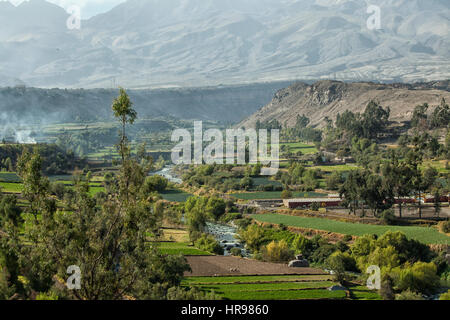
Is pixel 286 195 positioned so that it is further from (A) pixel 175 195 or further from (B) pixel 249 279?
(B) pixel 249 279

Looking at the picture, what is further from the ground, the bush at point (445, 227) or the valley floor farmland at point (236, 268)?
the bush at point (445, 227)

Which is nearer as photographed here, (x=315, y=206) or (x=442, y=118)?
(x=315, y=206)

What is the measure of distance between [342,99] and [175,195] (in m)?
84.0

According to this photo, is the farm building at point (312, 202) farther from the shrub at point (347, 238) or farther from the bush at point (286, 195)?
the shrub at point (347, 238)

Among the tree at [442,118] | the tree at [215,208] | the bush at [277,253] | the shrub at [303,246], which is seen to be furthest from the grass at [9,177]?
the tree at [442,118]

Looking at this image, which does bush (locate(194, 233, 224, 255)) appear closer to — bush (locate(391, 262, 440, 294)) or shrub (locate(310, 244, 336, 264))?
shrub (locate(310, 244, 336, 264))

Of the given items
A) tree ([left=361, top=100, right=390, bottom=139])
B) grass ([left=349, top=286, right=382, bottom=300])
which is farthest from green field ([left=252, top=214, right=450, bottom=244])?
tree ([left=361, top=100, right=390, bottom=139])

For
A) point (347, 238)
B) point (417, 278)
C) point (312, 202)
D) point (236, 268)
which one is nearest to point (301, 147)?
point (312, 202)

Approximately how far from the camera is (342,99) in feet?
468

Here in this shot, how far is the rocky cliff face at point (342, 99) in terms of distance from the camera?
115 m

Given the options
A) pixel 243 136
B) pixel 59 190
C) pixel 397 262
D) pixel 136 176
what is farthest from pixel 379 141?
pixel 136 176

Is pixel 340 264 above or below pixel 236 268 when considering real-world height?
above

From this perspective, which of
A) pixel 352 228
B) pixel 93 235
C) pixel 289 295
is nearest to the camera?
pixel 93 235

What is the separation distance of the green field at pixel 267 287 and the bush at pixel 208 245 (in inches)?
295
